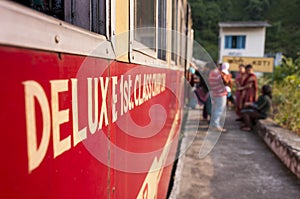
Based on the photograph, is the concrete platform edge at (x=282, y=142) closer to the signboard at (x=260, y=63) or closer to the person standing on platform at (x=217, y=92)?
the person standing on platform at (x=217, y=92)

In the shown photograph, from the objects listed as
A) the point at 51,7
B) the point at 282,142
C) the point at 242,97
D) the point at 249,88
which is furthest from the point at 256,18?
the point at 51,7

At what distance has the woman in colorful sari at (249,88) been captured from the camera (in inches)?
244

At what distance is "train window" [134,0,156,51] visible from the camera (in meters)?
1.34

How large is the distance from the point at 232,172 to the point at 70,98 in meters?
3.72

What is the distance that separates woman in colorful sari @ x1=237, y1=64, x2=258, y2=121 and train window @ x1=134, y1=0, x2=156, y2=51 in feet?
16.2

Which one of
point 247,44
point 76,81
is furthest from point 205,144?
point 247,44

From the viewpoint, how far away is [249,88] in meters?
6.32


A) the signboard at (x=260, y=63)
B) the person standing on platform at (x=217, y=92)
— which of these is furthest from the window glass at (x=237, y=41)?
the person standing on platform at (x=217, y=92)

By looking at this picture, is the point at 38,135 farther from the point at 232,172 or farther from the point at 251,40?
the point at 251,40

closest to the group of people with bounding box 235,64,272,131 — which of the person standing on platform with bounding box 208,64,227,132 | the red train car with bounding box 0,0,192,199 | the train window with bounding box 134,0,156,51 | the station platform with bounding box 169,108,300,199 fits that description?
the station platform with bounding box 169,108,300,199

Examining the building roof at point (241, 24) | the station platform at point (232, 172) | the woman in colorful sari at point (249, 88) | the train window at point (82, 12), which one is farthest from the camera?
the building roof at point (241, 24)

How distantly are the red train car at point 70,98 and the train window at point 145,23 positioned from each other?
A: 0.02 meters

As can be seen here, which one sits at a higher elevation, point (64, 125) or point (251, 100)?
point (64, 125)

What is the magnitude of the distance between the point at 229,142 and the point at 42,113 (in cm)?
525
